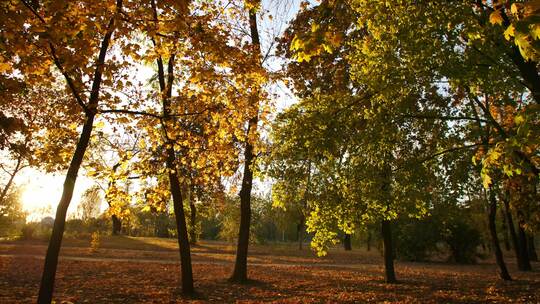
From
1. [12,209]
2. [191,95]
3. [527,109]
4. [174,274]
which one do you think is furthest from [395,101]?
[12,209]

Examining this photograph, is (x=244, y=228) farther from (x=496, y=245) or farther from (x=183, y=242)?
(x=496, y=245)

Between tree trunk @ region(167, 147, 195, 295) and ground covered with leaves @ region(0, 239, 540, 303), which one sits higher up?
tree trunk @ region(167, 147, 195, 295)

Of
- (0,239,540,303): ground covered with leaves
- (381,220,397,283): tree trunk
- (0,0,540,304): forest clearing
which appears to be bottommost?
(0,239,540,303): ground covered with leaves

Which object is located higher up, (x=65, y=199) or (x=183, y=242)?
(x=65, y=199)

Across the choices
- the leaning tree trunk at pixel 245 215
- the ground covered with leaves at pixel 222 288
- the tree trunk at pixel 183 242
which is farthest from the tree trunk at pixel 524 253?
the tree trunk at pixel 183 242

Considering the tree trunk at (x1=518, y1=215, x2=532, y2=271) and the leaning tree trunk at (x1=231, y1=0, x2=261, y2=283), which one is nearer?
the leaning tree trunk at (x1=231, y1=0, x2=261, y2=283)

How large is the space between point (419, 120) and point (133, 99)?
8.30m

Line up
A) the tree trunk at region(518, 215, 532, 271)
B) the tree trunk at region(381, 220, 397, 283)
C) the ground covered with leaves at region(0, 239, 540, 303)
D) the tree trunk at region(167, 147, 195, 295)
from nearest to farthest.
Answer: the ground covered with leaves at region(0, 239, 540, 303)
the tree trunk at region(167, 147, 195, 295)
the tree trunk at region(381, 220, 397, 283)
the tree trunk at region(518, 215, 532, 271)

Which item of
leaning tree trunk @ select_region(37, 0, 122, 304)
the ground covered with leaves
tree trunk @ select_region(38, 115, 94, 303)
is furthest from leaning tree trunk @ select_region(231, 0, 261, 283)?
tree trunk @ select_region(38, 115, 94, 303)

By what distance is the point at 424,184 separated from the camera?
11.3 m

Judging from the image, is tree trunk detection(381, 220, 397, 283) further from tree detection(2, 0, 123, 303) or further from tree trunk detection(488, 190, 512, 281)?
tree detection(2, 0, 123, 303)

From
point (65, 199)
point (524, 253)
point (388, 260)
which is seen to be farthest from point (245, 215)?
point (524, 253)

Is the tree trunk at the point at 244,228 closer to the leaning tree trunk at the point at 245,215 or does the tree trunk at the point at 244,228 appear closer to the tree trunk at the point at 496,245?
the leaning tree trunk at the point at 245,215

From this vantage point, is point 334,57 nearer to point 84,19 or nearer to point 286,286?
point 286,286
